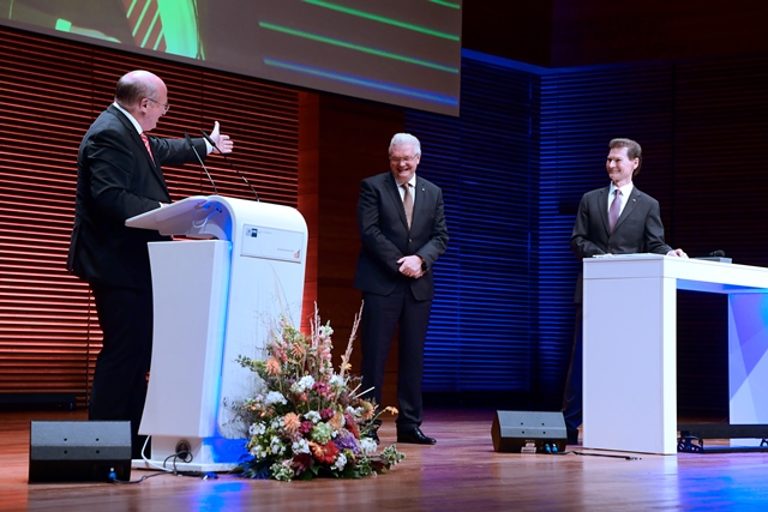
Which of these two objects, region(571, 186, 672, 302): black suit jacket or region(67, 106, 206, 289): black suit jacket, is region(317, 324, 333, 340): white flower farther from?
region(571, 186, 672, 302): black suit jacket

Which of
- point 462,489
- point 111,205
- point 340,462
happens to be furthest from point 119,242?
point 462,489

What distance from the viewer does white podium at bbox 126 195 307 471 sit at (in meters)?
4.07

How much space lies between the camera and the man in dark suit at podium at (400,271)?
5762 millimetres

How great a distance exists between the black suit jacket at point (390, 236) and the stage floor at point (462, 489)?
0.99 m

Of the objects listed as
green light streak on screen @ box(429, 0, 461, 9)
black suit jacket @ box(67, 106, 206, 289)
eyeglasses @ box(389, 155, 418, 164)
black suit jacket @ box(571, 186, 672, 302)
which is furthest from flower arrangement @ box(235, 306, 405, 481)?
green light streak on screen @ box(429, 0, 461, 9)

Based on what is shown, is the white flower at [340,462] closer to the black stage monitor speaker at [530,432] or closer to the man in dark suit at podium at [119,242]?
the man in dark suit at podium at [119,242]

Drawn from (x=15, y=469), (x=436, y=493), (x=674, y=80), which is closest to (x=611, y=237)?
(x=436, y=493)

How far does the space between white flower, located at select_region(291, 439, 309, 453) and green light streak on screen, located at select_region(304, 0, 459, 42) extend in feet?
15.4

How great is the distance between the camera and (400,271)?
5.74 metres

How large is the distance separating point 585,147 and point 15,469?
7.17m

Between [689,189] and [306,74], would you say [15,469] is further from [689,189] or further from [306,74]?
[689,189]

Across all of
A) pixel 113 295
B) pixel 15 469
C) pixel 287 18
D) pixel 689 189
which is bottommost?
pixel 15 469

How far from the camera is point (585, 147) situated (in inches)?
410

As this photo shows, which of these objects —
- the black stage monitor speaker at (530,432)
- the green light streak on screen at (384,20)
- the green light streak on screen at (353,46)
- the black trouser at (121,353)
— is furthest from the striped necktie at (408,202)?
the green light streak on screen at (384,20)
